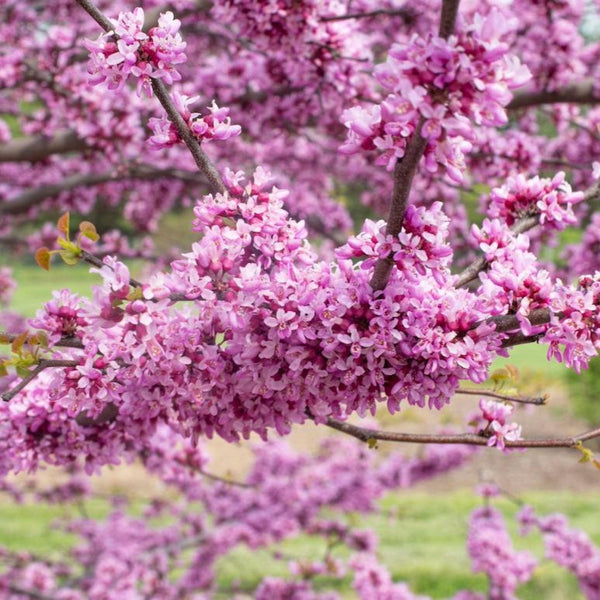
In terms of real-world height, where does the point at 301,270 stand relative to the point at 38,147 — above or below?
below

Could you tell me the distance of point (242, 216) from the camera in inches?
69.5

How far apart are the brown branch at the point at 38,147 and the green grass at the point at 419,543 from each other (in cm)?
409

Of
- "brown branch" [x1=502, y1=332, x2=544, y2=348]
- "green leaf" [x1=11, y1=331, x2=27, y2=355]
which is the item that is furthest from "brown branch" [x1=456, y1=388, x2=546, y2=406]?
"green leaf" [x1=11, y1=331, x2=27, y2=355]

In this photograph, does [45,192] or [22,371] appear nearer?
[22,371]

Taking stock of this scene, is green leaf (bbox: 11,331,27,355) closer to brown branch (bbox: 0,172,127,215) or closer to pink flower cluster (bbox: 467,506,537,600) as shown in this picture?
brown branch (bbox: 0,172,127,215)

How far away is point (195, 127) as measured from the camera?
177 centimetres

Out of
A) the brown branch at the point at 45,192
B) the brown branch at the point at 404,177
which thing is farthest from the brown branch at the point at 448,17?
the brown branch at the point at 45,192

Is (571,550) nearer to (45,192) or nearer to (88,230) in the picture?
(88,230)

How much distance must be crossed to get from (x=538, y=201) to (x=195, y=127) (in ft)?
3.34

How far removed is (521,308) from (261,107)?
123 inches

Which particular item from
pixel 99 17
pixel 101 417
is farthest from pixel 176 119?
pixel 101 417

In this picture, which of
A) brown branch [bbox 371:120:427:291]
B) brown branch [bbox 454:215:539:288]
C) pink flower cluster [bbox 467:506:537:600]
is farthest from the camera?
pink flower cluster [bbox 467:506:537:600]

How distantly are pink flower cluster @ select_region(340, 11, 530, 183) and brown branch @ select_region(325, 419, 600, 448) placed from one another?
967 mm

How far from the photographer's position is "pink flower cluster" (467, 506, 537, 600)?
5008mm
